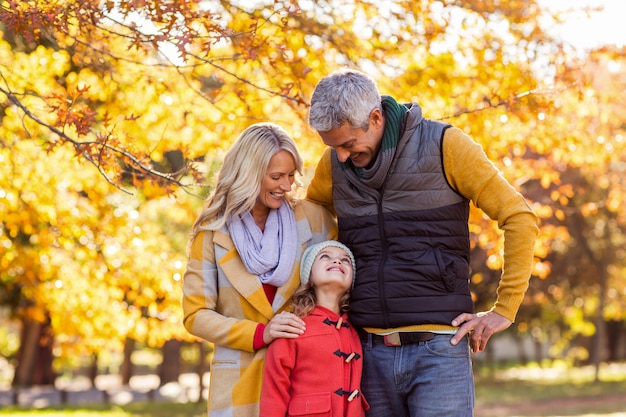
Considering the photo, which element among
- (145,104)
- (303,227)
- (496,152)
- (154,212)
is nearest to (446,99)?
(496,152)

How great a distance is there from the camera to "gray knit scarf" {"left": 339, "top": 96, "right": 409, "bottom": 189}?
11.1 feet

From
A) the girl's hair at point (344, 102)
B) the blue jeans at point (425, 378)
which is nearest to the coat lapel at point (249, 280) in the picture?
the blue jeans at point (425, 378)

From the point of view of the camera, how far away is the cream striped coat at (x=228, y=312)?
143 inches

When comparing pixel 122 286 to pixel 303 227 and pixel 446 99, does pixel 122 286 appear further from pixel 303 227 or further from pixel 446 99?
pixel 303 227

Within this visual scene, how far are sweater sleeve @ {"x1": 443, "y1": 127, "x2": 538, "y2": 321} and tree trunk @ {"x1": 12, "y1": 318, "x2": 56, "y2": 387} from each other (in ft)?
71.9

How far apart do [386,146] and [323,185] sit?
0.57 m

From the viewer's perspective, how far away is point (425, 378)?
3361 mm

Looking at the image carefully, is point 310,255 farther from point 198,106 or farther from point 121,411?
point 121,411

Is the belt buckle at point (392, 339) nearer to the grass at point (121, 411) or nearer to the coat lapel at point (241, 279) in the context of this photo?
the coat lapel at point (241, 279)

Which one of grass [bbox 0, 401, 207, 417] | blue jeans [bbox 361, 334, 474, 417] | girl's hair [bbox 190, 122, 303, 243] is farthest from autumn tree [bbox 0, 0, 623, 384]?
grass [bbox 0, 401, 207, 417]

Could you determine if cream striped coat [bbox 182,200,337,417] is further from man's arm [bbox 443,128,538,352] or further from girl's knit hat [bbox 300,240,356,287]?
man's arm [bbox 443,128,538,352]

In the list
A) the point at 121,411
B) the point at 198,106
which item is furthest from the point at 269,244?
the point at 121,411

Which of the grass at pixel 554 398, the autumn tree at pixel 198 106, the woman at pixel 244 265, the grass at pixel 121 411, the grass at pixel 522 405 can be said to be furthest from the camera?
the grass at pixel 554 398

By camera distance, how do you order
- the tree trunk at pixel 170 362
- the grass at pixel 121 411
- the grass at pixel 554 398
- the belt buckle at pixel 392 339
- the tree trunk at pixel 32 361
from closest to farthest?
the belt buckle at pixel 392 339, the grass at pixel 121 411, the grass at pixel 554 398, the tree trunk at pixel 170 362, the tree trunk at pixel 32 361
